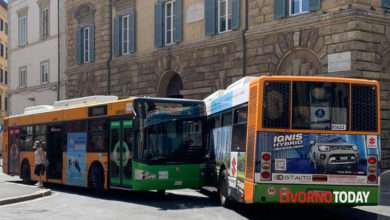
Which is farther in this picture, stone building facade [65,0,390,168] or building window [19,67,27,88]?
building window [19,67,27,88]

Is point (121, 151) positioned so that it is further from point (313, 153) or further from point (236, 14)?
point (236, 14)

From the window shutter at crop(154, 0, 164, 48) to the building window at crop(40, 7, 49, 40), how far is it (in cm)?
1472

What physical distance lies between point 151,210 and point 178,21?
17117 millimetres

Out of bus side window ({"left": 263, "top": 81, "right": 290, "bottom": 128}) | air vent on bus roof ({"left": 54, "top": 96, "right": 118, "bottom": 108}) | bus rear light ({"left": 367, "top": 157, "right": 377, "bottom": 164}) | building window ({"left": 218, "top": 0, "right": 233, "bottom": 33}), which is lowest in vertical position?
bus rear light ({"left": 367, "top": 157, "right": 377, "bottom": 164})

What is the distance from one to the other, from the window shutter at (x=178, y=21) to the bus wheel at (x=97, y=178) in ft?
42.3

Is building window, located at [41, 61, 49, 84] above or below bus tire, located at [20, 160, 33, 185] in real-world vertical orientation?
above

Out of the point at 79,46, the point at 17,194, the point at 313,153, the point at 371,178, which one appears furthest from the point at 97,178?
the point at 79,46

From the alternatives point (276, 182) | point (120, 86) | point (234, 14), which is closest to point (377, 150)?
point (276, 182)

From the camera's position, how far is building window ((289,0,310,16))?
23.5m

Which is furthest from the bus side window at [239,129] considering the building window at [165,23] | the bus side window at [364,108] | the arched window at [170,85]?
the arched window at [170,85]

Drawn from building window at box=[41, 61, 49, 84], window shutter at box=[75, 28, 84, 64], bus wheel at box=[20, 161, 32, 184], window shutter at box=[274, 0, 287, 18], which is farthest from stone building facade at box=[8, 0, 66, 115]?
window shutter at box=[274, 0, 287, 18]

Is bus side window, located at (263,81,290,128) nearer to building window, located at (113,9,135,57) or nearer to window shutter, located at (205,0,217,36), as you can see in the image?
window shutter, located at (205,0,217,36)

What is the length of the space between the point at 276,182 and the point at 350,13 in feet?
38.2

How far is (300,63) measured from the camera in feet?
77.4
